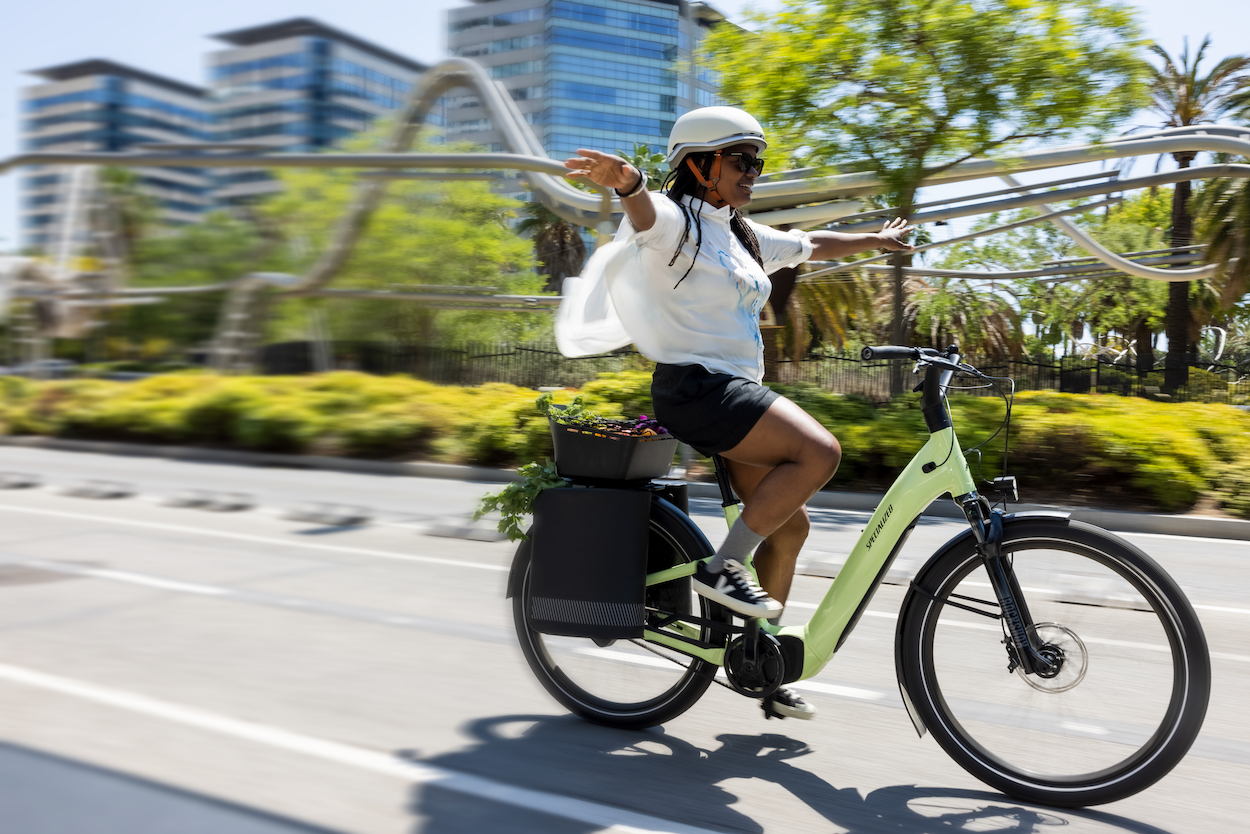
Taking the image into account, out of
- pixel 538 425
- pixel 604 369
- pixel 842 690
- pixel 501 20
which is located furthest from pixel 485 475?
pixel 501 20

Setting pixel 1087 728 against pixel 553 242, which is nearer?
pixel 1087 728

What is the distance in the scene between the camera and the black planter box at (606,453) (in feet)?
11.4

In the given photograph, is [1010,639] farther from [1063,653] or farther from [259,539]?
[259,539]

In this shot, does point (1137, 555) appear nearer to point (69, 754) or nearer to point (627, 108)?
point (69, 754)

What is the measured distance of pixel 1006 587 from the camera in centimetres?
298

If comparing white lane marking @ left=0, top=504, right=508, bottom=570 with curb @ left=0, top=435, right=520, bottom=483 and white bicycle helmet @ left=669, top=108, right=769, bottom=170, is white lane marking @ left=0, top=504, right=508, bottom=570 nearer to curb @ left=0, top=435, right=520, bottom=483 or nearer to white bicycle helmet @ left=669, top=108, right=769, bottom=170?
white bicycle helmet @ left=669, top=108, right=769, bottom=170

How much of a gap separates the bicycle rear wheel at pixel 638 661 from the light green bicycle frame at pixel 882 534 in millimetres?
319

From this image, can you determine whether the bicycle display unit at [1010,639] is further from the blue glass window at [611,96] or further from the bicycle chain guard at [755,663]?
the blue glass window at [611,96]

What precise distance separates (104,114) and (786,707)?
133 m

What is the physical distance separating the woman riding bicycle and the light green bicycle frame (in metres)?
0.16

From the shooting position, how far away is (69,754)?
335 centimetres

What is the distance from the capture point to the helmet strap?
3.21 meters

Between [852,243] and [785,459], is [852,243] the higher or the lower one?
the higher one

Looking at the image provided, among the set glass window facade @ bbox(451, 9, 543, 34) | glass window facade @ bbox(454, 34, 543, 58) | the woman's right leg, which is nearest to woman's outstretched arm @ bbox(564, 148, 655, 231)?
the woman's right leg
